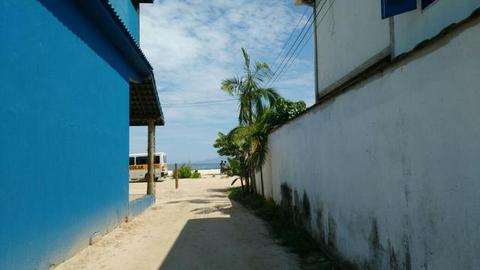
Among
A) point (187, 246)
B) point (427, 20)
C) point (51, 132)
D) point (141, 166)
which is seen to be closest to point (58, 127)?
point (51, 132)

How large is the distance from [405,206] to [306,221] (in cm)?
482

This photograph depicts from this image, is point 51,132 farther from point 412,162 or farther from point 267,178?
point 267,178

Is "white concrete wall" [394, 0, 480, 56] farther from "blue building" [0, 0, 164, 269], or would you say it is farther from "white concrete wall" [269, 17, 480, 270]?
"blue building" [0, 0, 164, 269]

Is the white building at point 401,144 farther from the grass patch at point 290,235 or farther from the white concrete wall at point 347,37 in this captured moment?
the grass patch at point 290,235

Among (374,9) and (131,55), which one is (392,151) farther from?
(131,55)

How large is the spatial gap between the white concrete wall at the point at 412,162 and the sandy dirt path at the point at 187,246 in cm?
151

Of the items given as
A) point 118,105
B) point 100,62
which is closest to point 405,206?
point 100,62

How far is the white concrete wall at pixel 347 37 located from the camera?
7781 millimetres

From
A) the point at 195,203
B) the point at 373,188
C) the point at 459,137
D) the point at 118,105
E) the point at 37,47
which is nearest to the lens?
the point at 459,137

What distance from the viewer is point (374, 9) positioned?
310 inches

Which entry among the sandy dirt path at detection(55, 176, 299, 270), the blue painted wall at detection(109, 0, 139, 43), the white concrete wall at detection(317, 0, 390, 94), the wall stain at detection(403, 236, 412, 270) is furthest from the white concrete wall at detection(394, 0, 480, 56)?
the blue painted wall at detection(109, 0, 139, 43)

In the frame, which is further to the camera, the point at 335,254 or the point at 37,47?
the point at 335,254

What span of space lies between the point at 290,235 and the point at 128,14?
767 cm

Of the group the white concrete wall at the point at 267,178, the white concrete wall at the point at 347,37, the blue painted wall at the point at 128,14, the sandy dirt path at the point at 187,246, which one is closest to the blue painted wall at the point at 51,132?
the sandy dirt path at the point at 187,246
